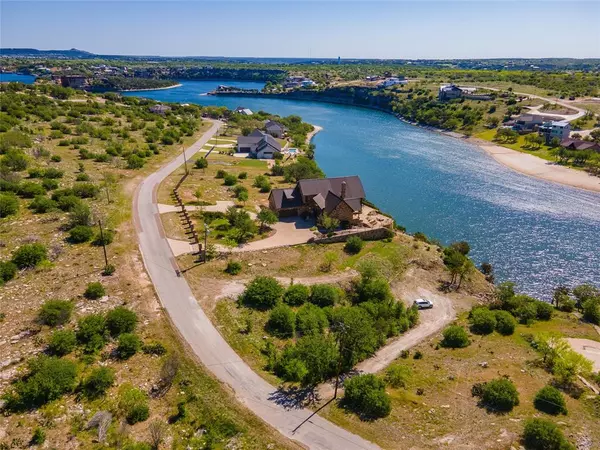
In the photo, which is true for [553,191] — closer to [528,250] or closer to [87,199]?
[528,250]

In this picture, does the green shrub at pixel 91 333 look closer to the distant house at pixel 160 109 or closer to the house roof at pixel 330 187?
the house roof at pixel 330 187

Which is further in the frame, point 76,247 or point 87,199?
point 87,199

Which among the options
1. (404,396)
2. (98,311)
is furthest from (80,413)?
(404,396)

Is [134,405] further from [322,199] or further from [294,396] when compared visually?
[322,199]

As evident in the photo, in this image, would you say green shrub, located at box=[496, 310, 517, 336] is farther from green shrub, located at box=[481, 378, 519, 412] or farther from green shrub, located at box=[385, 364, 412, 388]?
green shrub, located at box=[385, 364, 412, 388]

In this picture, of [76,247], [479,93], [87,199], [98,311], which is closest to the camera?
[98,311]

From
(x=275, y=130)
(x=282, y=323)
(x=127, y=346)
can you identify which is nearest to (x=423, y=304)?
(x=282, y=323)

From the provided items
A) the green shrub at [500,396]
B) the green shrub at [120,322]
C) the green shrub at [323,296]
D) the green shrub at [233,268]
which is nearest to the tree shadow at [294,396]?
the green shrub at [323,296]
